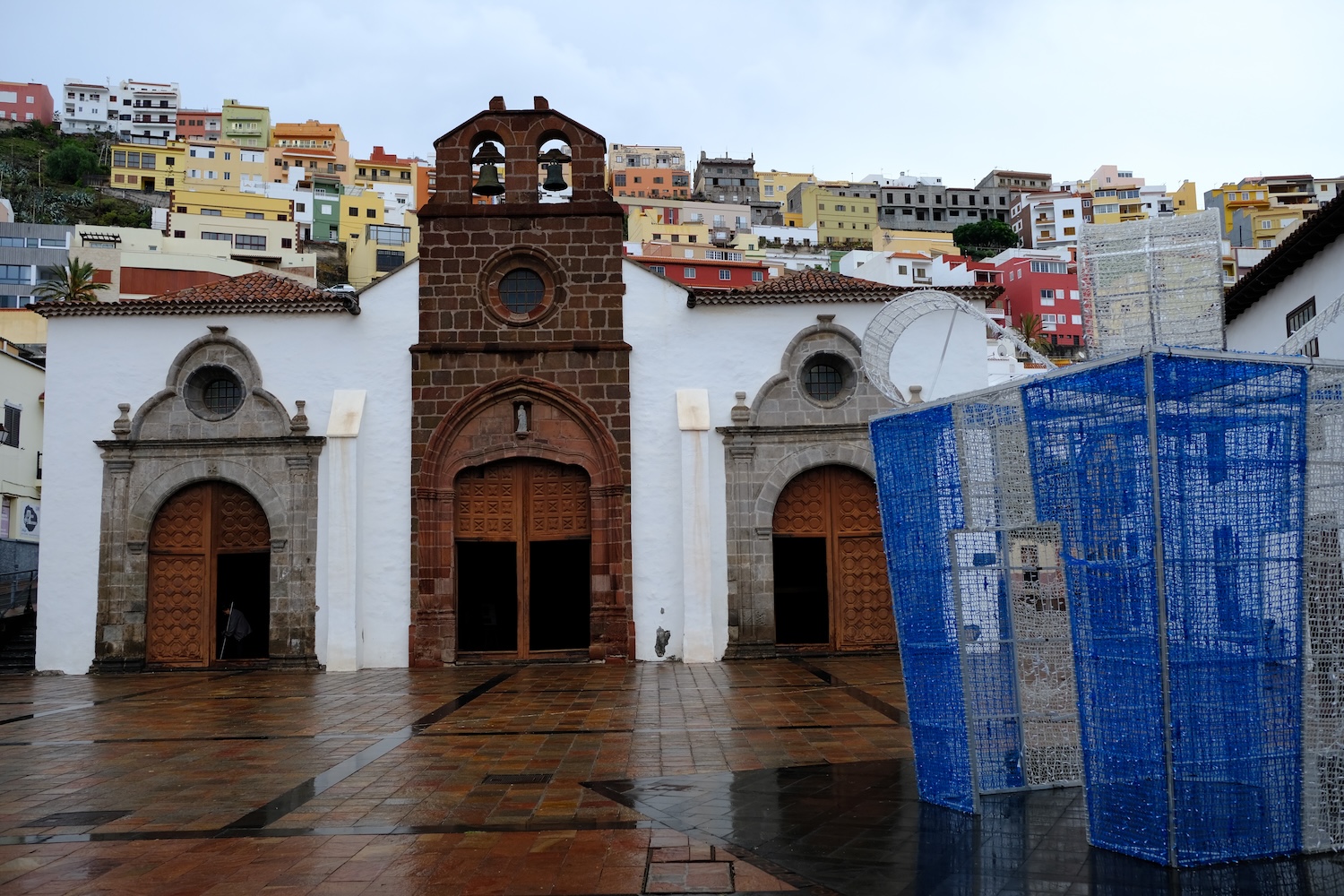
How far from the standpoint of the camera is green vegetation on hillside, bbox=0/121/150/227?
73500 mm

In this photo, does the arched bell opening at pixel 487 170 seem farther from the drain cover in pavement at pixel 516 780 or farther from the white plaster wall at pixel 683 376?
the drain cover in pavement at pixel 516 780

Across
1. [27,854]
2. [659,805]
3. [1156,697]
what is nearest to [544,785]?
[659,805]

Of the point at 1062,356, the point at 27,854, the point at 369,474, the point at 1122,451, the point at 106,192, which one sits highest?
the point at 106,192

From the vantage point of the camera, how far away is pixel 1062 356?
5781 centimetres

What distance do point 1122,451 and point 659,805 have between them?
3318mm

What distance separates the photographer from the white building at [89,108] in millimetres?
109438

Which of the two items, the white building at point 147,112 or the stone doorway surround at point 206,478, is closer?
the stone doorway surround at point 206,478

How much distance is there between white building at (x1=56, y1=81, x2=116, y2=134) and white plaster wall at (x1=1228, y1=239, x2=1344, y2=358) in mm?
110614

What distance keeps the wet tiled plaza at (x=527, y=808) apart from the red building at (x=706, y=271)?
4414 cm

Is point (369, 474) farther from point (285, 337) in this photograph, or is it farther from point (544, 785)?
point (544, 785)

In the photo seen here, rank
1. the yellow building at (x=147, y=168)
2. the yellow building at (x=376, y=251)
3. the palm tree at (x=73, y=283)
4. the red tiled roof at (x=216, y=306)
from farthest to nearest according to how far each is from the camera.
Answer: the yellow building at (x=147, y=168) < the yellow building at (x=376, y=251) < the palm tree at (x=73, y=283) < the red tiled roof at (x=216, y=306)

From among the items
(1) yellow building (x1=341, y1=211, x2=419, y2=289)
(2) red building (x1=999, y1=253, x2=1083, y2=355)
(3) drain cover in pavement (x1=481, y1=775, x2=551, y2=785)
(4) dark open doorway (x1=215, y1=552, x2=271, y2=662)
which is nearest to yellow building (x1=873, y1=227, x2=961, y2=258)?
(2) red building (x1=999, y1=253, x2=1083, y2=355)

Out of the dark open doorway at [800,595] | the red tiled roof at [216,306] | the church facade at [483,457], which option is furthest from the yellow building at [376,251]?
the dark open doorway at [800,595]

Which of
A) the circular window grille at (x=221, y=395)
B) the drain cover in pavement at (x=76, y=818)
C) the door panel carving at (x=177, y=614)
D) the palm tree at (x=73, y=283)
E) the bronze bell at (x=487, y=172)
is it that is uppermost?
the palm tree at (x=73, y=283)
